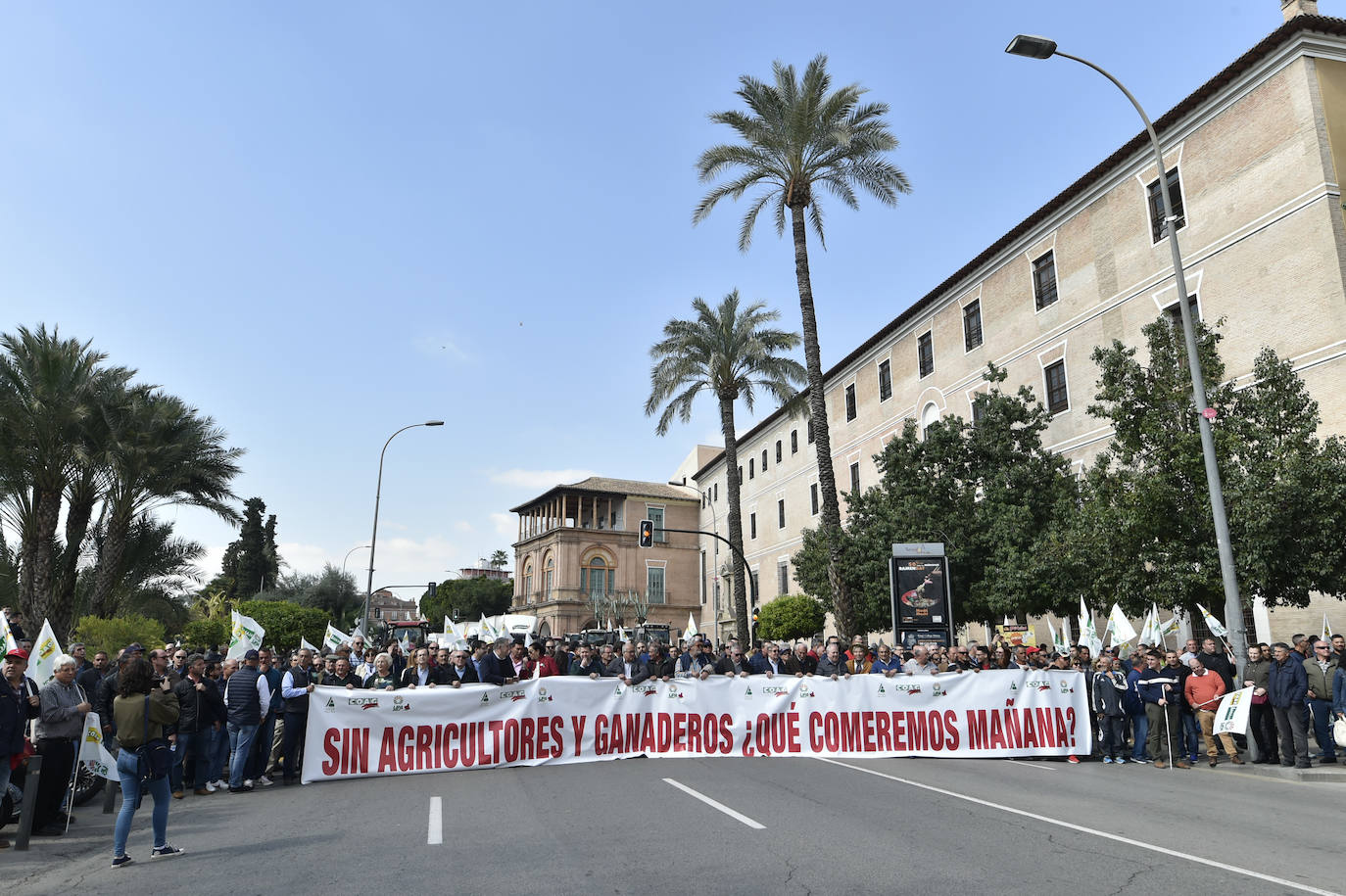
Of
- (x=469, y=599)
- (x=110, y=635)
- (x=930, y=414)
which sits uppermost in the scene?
(x=930, y=414)

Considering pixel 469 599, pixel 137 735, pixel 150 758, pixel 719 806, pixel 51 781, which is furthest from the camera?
pixel 469 599

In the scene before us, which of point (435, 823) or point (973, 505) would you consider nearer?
point (435, 823)

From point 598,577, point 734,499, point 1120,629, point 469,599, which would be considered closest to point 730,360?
point 734,499

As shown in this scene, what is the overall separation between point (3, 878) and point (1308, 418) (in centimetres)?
1974

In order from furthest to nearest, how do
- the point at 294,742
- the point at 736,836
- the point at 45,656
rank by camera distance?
the point at 294,742 → the point at 45,656 → the point at 736,836

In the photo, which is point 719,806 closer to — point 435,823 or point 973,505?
point 435,823

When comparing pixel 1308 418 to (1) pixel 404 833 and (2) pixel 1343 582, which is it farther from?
(1) pixel 404 833

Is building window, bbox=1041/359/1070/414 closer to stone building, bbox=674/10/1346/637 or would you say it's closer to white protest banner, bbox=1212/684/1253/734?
stone building, bbox=674/10/1346/637

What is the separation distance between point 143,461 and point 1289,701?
26296mm

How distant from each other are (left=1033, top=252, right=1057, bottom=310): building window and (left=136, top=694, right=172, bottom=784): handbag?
28713mm

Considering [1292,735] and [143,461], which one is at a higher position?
[143,461]

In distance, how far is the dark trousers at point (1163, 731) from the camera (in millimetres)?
13586

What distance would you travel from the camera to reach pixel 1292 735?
1238 cm

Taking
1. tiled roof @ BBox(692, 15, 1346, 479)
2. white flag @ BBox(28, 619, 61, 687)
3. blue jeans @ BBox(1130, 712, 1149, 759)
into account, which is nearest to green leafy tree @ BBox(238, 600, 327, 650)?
tiled roof @ BBox(692, 15, 1346, 479)
